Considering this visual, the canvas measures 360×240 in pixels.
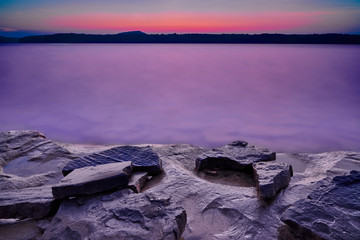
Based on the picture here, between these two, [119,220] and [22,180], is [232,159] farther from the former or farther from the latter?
[22,180]

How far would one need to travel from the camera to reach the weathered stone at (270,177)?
251cm

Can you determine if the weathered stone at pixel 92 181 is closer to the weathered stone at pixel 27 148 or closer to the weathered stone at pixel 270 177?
the weathered stone at pixel 270 177

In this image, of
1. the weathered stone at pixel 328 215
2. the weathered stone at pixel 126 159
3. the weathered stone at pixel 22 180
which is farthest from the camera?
the weathered stone at pixel 126 159

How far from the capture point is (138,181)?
2766mm

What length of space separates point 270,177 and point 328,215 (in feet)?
2.22

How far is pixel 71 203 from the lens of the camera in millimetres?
2385

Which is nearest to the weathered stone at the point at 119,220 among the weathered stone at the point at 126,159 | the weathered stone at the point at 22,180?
the weathered stone at the point at 126,159

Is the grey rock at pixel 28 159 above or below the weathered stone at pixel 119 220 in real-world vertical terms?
below

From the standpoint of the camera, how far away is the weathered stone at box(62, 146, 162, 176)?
3.04 m

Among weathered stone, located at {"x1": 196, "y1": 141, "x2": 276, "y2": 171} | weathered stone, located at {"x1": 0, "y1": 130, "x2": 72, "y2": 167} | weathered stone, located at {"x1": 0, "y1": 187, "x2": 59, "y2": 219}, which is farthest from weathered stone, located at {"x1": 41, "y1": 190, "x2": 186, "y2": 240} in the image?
weathered stone, located at {"x1": 0, "y1": 130, "x2": 72, "y2": 167}

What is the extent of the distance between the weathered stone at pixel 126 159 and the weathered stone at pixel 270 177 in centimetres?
115

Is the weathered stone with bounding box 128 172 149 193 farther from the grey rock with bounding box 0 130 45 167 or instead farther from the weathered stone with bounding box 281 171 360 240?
the grey rock with bounding box 0 130 45 167

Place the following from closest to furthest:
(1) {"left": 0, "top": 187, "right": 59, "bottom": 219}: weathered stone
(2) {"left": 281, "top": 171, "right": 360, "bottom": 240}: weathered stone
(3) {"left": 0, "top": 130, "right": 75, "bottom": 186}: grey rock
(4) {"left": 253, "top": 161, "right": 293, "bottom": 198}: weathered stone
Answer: (2) {"left": 281, "top": 171, "right": 360, "bottom": 240}: weathered stone < (1) {"left": 0, "top": 187, "right": 59, "bottom": 219}: weathered stone < (4) {"left": 253, "top": 161, "right": 293, "bottom": 198}: weathered stone < (3) {"left": 0, "top": 130, "right": 75, "bottom": 186}: grey rock

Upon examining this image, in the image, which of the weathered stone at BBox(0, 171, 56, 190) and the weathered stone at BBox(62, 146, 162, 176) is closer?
the weathered stone at BBox(0, 171, 56, 190)
